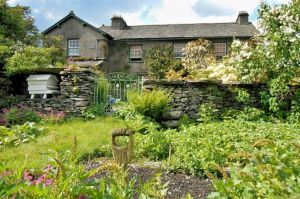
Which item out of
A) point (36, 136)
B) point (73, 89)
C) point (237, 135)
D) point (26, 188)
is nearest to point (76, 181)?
point (26, 188)

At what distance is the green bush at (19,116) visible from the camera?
9.49 meters

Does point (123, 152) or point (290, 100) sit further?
point (290, 100)

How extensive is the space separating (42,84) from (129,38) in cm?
1637

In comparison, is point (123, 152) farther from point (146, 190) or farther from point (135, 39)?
point (135, 39)

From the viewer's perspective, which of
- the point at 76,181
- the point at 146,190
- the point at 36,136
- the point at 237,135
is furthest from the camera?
the point at 36,136

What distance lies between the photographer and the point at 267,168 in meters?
1.89

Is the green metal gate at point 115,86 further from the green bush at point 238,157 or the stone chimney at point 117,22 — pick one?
the stone chimney at point 117,22

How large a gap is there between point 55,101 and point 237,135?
5.88 m

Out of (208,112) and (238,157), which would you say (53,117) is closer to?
(208,112)

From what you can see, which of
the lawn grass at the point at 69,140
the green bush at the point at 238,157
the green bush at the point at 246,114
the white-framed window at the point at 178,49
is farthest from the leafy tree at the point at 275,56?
the white-framed window at the point at 178,49

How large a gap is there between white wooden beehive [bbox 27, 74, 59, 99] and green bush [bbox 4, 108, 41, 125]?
852 millimetres

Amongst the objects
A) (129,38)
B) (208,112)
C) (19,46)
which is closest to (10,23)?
(19,46)

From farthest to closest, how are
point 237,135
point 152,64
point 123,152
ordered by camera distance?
1. point 152,64
2. point 237,135
3. point 123,152

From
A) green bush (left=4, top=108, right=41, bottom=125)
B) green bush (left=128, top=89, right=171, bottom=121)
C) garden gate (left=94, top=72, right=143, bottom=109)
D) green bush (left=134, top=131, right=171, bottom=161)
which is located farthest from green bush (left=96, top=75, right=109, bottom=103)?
green bush (left=134, top=131, right=171, bottom=161)
